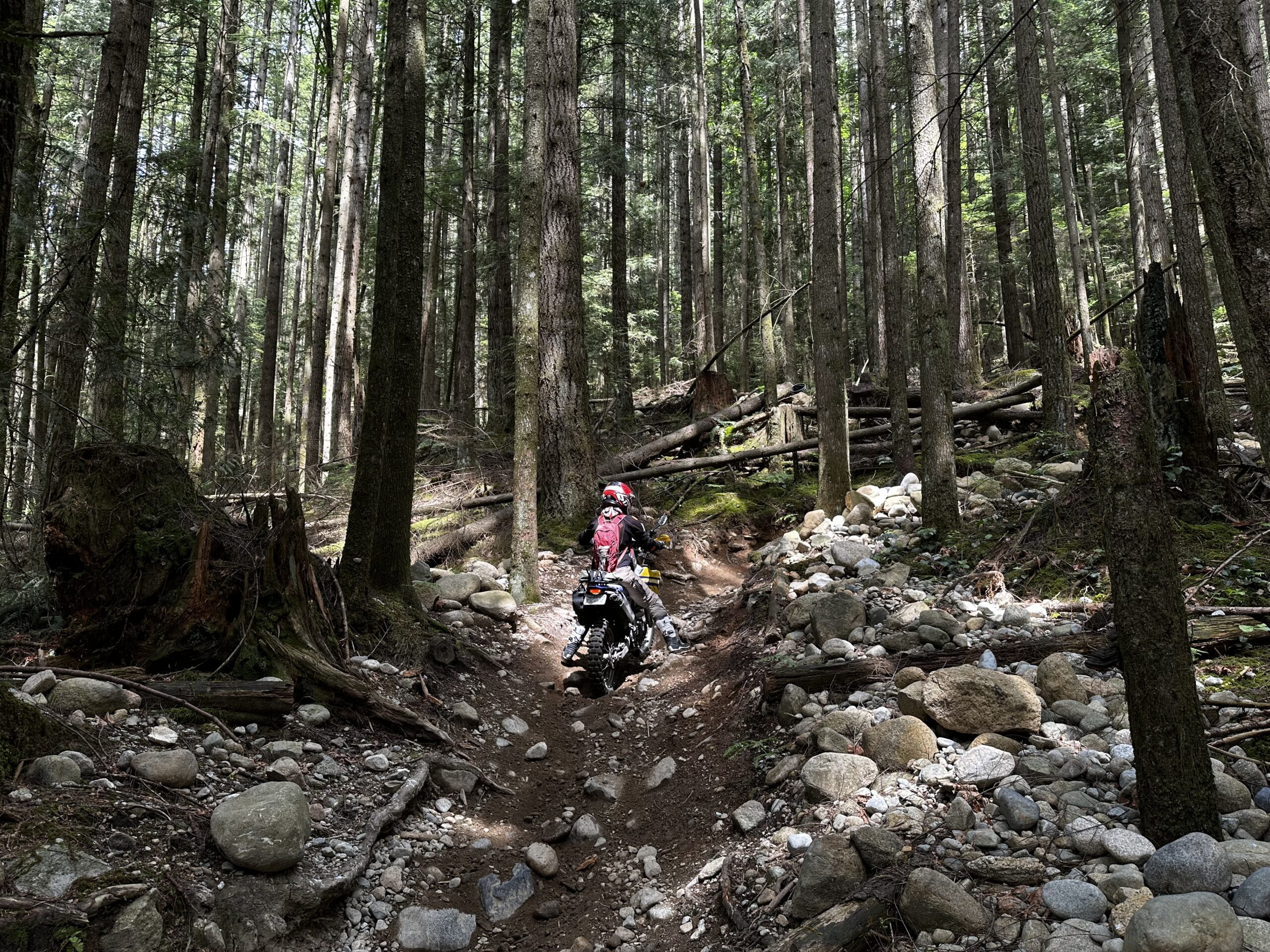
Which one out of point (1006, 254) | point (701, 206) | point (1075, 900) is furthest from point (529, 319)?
point (1006, 254)

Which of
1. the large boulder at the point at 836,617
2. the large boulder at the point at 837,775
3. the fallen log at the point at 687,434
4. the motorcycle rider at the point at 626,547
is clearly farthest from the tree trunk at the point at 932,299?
the fallen log at the point at 687,434

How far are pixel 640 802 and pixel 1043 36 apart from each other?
22.0 meters

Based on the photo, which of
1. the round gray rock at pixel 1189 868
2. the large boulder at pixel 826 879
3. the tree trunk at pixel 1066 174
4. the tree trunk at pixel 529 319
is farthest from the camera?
the tree trunk at pixel 1066 174

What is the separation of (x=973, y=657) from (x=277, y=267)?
2071cm

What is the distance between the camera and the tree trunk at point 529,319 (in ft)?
27.8

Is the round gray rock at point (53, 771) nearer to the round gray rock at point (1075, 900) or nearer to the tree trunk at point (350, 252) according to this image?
the round gray rock at point (1075, 900)

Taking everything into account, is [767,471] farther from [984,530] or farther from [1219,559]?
[1219,559]

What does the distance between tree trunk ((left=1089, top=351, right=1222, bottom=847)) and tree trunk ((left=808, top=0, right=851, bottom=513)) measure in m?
7.00

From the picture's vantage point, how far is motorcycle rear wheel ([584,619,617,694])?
7.10m

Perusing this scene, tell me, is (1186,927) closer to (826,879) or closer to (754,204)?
(826,879)

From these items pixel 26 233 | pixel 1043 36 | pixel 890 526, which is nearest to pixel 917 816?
pixel 890 526

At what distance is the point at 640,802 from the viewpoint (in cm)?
525

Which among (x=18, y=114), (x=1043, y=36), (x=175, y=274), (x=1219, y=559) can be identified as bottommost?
(x=1219, y=559)

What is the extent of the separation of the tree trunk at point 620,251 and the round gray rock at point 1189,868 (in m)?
14.7
